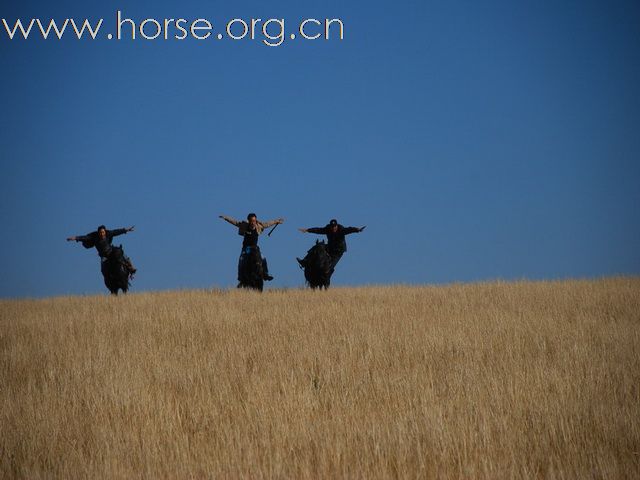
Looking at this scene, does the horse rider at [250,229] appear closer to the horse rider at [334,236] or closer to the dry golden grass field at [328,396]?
the horse rider at [334,236]

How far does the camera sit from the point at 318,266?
22.1m

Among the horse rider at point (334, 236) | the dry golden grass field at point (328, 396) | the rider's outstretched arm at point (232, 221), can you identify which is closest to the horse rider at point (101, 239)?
the rider's outstretched arm at point (232, 221)

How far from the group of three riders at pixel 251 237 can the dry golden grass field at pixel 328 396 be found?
27.0ft

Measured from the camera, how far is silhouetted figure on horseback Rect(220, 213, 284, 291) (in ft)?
69.7

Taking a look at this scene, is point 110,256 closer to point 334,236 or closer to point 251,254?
point 251,254

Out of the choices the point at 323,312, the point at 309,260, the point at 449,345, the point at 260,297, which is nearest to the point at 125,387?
the point at 449,345

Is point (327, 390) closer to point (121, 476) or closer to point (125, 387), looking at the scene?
point (125, 387)

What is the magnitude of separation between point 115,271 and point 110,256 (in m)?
0.48

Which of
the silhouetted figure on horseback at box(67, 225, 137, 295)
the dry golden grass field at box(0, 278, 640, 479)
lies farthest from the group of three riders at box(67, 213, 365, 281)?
the dry golden grass field at box(0, 278, 640, 479)

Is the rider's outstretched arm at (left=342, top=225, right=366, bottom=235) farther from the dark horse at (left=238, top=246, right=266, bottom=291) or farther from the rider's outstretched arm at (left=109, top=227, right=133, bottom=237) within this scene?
the rider's outstretched arm at (left=109, top=227, right=133, bottom=237)

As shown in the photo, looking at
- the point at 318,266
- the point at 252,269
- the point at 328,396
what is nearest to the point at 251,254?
the point at 252,269

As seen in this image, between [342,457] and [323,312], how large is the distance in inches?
352

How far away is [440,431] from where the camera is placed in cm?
536

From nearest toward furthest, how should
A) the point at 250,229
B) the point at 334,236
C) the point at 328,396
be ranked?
the point at 328,396, the point at 250,229, the point at 334,236
